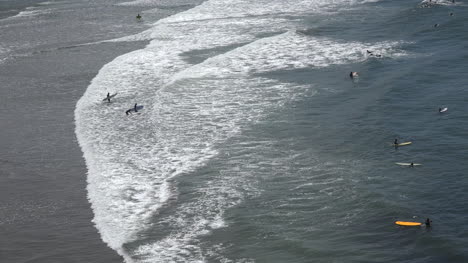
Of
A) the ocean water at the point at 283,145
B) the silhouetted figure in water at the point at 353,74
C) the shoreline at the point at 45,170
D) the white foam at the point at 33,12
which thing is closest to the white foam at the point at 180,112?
the ocean water at the point at 283,145

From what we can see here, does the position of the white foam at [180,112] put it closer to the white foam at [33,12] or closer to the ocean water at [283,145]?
the ocean water at [283,145]

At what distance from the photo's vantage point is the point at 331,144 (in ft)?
80.0

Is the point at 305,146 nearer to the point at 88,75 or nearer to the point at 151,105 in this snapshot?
the point at 151,105

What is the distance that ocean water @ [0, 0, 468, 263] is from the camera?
1739 cm

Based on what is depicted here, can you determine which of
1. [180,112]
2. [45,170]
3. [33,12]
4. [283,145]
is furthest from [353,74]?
[33,12]

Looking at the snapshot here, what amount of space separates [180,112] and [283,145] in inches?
273

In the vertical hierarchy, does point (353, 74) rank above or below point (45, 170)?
above

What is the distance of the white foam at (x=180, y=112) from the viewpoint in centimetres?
1917

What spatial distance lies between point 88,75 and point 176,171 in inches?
674

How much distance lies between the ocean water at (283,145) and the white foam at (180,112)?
0.08 meters

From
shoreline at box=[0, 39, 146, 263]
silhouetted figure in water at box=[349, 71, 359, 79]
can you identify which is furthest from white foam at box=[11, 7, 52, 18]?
silhouetted figure in water at box=[349, 71, 359, 79]

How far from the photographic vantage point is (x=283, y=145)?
2455 cm

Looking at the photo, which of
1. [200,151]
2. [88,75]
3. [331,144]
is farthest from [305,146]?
[88,75]

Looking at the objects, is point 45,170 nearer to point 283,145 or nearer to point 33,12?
point 283,145
